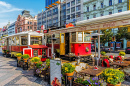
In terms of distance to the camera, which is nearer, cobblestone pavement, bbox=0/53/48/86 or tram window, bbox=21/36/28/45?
cobblestone pavement, bbox=0/53/48/86

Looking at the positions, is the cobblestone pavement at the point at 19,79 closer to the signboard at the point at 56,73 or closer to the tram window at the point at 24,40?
the signboard at the point at 56,73

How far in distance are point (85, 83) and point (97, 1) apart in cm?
3172

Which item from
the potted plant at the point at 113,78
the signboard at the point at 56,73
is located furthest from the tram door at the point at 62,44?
the potted plant at the point at 113,78

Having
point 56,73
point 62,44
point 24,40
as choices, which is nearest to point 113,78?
point 56,73

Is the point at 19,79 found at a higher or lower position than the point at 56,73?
lower

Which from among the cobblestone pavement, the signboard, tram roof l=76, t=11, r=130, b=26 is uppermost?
tram roof l=76, t=11, r=130, b=26

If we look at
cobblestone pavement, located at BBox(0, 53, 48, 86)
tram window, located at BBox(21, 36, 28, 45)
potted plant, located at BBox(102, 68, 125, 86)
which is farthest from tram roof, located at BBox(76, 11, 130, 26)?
tram window, located at BBox(21, 36, 28, 45)

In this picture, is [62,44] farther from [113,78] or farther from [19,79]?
[113,78]

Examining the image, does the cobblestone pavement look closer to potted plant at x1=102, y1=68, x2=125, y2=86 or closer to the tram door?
potted plant at x1=102, y1=68, x2=125, y2=86

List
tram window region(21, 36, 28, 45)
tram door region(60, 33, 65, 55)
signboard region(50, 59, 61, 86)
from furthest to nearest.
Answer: tram window region(21, 36, 28, 45), tram door region(60, 33, 65, 55), signboard region(50, 59, 61, 86)

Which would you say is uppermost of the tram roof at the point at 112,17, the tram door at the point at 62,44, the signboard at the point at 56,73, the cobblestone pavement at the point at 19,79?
the tram roof at the point at 112,17

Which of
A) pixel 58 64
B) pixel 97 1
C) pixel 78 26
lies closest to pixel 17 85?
pixel 58 64

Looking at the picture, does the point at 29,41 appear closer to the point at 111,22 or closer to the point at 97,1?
the point at 111,22

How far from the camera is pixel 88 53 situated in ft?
33.3
